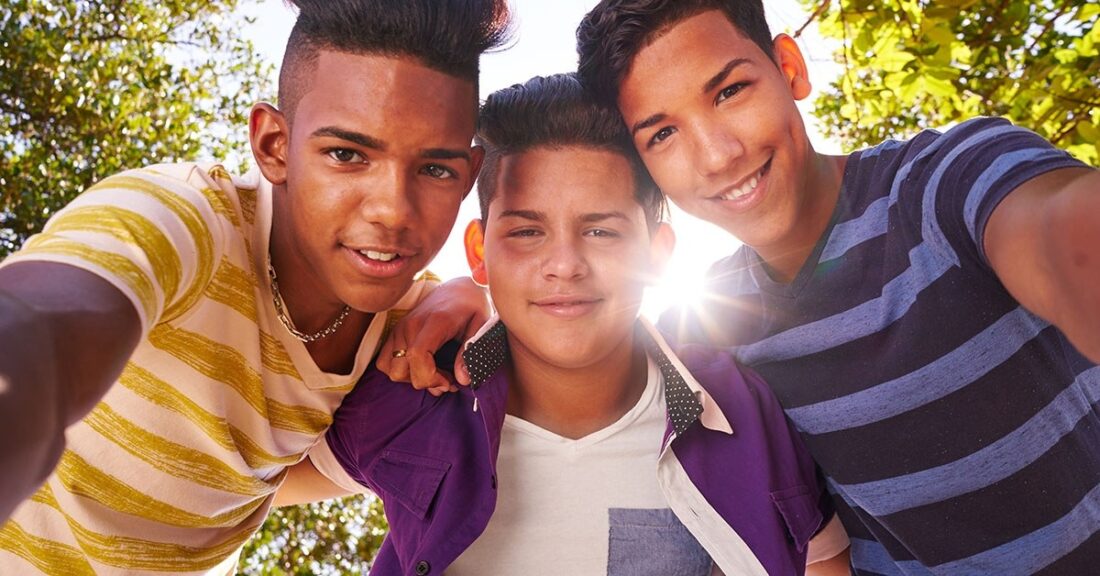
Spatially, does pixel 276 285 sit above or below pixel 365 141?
below

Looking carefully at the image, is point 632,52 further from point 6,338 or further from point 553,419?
point 6,338

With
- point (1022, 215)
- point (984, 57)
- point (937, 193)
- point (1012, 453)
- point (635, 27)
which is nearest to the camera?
point (1022, 215)

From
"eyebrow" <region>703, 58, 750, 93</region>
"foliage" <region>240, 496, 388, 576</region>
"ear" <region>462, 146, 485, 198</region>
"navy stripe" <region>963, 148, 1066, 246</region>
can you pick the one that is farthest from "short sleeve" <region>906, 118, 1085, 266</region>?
"foliage" <region>240, 496, 388, 576</region>

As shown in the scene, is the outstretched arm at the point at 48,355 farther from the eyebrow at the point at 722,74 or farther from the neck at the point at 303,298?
the eyebrow at the point at 722,74

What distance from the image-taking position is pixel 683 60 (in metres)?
2.48

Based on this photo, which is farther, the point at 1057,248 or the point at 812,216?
the point at 812,216

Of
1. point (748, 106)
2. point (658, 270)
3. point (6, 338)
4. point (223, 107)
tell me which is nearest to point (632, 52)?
point (748, 106)

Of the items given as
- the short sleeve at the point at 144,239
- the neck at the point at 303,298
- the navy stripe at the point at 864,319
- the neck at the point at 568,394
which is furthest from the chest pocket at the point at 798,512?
the short sleeve at the point at 144,239

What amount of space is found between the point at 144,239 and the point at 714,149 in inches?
53.2

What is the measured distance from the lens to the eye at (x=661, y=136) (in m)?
2.47

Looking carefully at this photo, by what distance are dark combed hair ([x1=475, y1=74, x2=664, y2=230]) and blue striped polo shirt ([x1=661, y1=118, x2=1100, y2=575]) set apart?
1.90 feet

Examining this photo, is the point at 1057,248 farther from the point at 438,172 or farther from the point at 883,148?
the point at 438,172

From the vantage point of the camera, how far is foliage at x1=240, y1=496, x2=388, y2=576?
239 inches

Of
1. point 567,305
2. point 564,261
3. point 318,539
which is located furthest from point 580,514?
point 318,539
